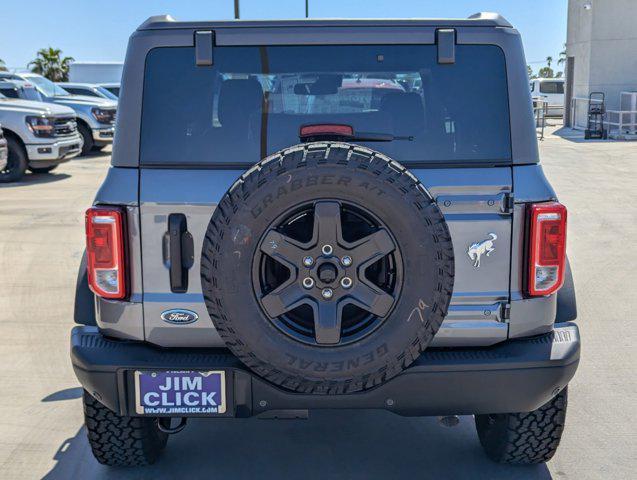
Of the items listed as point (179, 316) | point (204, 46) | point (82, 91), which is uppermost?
point (204, 46)

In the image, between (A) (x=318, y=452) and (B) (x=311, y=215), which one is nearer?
(B) (x=311, y=215)

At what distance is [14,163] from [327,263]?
13.2m

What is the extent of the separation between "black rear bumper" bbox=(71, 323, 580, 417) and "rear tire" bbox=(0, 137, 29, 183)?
1241 cm

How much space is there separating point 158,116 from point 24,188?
38.0 feet

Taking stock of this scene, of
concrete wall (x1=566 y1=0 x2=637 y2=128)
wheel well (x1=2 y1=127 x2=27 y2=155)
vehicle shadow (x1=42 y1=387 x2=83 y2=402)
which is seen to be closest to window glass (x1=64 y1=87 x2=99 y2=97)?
wheel well (x1=2 y1=127 x2=27 y2=155)

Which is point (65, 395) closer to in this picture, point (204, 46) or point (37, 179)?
point (204, 46)

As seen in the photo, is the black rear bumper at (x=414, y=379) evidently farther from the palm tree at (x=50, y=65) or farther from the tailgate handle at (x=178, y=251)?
the palm tree at (x=50, y=65)

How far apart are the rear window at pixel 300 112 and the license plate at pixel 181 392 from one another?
0.81m

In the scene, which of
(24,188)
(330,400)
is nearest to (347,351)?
(330,400)

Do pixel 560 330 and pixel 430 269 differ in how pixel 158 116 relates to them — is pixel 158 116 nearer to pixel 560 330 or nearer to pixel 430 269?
pixel 430 269

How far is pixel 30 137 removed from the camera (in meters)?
15.2

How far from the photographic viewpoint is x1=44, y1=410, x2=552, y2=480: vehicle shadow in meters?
3.95

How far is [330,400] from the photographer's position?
325cm

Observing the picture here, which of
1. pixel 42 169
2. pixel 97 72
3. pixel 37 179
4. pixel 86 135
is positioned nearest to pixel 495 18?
pixel 37 179
